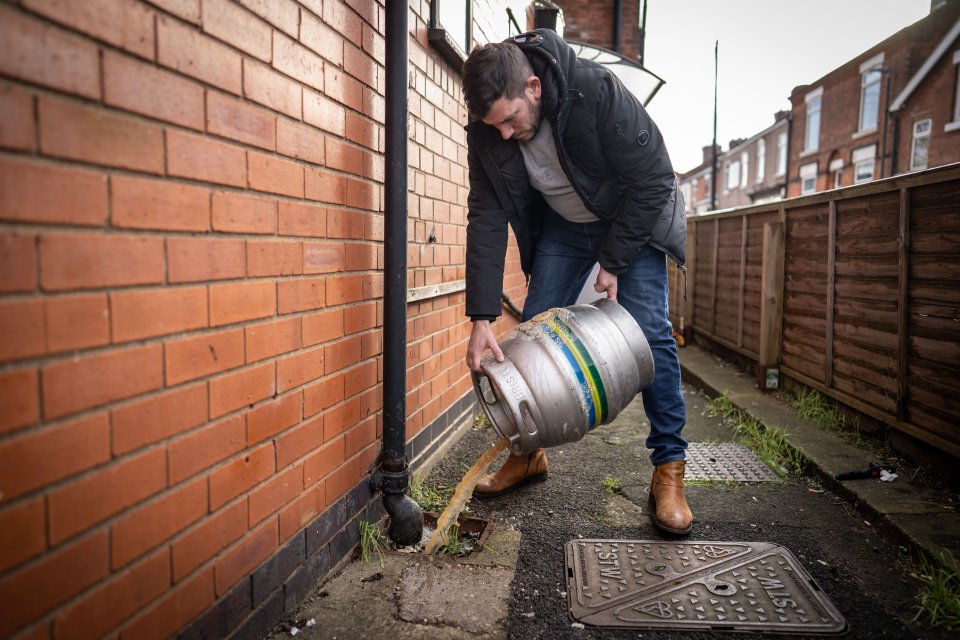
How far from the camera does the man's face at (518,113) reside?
6.86ft

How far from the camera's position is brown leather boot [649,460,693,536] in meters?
2.33

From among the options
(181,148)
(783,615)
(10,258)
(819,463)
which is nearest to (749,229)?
(819,463)

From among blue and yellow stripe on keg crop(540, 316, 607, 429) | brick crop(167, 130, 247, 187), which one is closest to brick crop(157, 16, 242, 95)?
brick crop(167, 130, 247, 187)

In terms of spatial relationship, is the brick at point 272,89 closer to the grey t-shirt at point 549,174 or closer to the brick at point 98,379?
the brick at point 98,379

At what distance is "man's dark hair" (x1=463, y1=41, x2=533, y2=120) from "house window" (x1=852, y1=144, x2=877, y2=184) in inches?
932

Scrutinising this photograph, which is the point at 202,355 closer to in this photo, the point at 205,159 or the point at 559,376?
the point at 205,159

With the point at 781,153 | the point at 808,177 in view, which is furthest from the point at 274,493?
the point at 781,153

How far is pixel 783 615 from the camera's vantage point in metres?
1.81

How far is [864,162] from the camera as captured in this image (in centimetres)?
2198

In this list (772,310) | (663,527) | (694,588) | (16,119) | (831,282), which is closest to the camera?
(16,119)

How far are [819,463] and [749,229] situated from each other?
2.85 metres

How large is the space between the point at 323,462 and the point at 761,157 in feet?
112

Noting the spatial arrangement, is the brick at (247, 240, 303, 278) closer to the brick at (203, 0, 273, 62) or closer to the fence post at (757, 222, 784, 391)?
the brick at (203, 0, 273, 62)

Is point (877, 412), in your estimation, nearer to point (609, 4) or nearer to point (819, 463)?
point (819, 463)
